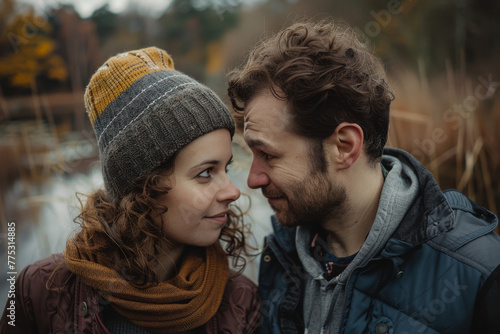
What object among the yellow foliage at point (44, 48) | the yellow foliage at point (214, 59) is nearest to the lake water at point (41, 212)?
the yellow foliage at point (44, 48)

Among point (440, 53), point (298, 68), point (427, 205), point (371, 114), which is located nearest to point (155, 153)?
point (298, 68)

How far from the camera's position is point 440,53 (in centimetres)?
365

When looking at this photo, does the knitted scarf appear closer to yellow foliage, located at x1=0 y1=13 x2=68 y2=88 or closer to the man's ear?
the man's ear

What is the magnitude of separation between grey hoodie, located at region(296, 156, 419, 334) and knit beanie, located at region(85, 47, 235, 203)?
81cm

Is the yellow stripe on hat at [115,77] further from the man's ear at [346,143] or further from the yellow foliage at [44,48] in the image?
the yellow foliage at [44,48]

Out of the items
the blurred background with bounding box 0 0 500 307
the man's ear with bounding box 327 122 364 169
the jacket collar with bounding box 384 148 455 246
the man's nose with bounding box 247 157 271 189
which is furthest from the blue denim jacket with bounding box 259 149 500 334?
the blurred background with bounding box 0 0 500 307

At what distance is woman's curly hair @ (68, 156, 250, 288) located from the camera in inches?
74.8

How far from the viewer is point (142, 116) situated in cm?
191

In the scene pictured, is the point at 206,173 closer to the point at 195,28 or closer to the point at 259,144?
the point at 259,144

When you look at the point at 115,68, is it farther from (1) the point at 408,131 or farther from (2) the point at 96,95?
(1) the point at 408,131

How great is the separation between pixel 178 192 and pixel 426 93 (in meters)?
2.52

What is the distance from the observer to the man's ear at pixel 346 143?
6.55ft

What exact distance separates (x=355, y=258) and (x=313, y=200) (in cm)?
34

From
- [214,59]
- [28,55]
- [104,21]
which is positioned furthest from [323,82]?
[28,55]
